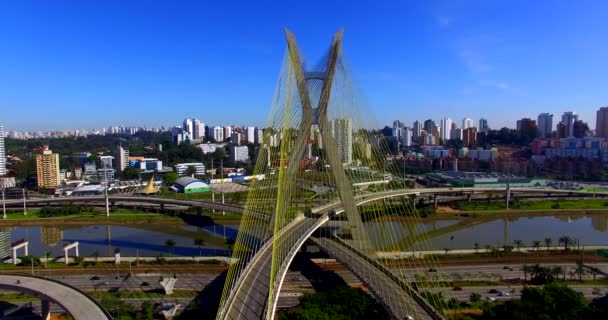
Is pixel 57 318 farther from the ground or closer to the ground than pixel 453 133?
closer to the ground

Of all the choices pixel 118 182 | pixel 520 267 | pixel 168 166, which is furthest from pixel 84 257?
pixel 168 166

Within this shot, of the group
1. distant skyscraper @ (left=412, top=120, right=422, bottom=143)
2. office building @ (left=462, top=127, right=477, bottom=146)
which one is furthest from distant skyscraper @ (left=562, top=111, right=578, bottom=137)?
distant skyscraper @ (left=412, top=120, right=422, bottom=143)

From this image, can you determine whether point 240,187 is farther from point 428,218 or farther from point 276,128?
point 276,128

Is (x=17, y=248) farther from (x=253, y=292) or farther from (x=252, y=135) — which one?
(x=252, y=135)

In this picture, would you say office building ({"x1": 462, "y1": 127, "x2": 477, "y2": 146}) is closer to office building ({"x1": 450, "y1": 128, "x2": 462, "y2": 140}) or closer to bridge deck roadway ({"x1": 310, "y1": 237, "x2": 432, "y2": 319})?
office building ({"x1": 450, "y1": 128, "x2": 462, "y2": 140})

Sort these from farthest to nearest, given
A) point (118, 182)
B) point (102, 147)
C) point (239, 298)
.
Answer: point (102, 147)
point (118, 182)
point (239, 298)

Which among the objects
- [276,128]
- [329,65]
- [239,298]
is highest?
[329,65]
